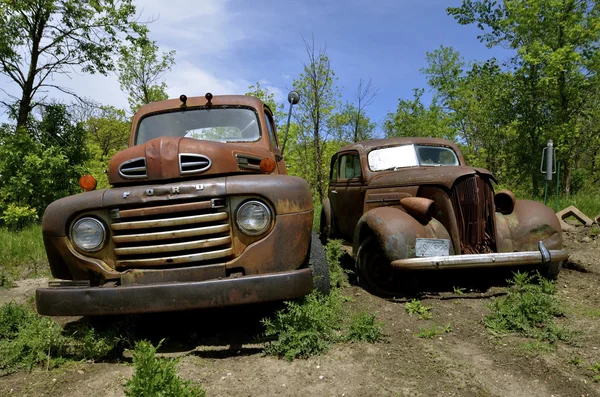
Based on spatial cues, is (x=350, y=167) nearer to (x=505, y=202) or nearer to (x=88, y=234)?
(x=505, y=202)

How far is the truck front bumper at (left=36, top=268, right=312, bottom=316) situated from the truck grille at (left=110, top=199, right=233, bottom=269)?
256 mm

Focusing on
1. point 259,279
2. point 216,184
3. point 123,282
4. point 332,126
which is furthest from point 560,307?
point 332,126

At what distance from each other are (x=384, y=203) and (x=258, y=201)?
2.62 metres

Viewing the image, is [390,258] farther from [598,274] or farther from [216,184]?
[598,274]

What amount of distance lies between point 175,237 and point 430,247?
2.43m

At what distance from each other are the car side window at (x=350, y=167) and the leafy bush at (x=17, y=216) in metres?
8.39

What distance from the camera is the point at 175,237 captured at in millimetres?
2877

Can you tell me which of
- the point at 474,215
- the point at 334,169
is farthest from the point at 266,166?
the point at 334,169

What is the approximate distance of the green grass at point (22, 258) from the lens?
621cm

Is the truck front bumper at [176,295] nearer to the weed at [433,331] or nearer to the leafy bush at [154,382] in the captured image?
the leafy bush at [154,382]

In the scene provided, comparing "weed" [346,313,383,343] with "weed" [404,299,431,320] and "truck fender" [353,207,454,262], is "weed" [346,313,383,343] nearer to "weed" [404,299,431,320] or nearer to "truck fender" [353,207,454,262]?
"weed" [404,299,431,320]

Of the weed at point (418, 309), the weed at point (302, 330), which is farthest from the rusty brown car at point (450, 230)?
the weed at point (302, 330)

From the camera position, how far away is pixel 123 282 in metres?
2.93

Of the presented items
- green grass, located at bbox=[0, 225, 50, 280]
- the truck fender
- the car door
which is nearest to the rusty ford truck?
the truck fender
